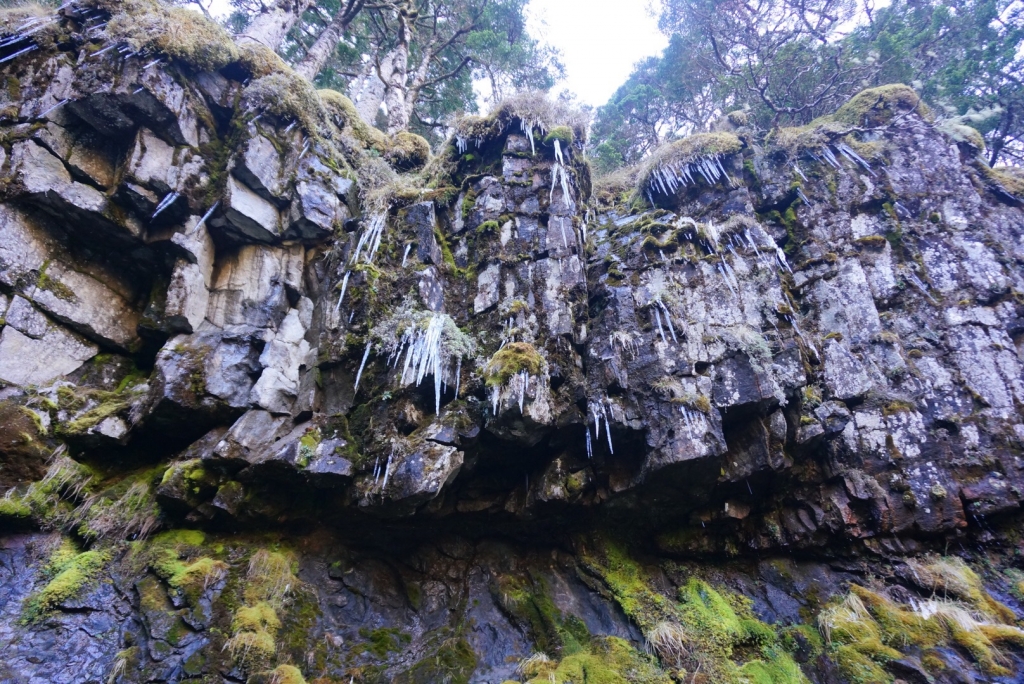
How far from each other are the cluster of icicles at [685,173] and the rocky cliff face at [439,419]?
1.88m

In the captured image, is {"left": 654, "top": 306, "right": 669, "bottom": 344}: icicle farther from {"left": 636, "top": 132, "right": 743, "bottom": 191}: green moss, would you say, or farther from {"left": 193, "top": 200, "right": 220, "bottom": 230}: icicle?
{"left": 193, "top": 200, "right": 220, "bottom": 230}: icicle

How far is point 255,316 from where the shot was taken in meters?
8.32

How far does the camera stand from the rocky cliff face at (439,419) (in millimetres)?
6410

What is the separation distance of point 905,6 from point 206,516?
21.0m

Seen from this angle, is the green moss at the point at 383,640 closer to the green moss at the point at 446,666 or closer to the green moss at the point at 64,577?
the green moss at the point at 446,666

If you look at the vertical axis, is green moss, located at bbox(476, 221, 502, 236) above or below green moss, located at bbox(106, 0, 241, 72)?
below

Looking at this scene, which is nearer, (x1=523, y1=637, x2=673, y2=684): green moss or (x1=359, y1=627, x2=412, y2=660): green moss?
(x1=523, y1=637, x2=673, y2=684): green moss

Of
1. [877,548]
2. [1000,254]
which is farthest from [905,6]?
[877,548]

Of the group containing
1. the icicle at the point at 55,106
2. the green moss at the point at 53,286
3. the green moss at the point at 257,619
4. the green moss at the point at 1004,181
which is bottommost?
the green moss at the point at 257,619

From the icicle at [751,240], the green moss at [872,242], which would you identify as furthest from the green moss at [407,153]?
the green moss at [872,242]

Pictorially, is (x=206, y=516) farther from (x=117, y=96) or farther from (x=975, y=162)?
(x=975, y=162)

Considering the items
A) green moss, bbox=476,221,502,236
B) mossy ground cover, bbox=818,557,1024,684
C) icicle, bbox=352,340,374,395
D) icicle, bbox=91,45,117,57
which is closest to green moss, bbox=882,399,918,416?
mossy ground cover, bbox=818,557,1024,684

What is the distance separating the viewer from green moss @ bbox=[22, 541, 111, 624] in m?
5.63

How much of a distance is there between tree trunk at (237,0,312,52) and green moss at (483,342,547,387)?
10.6m
